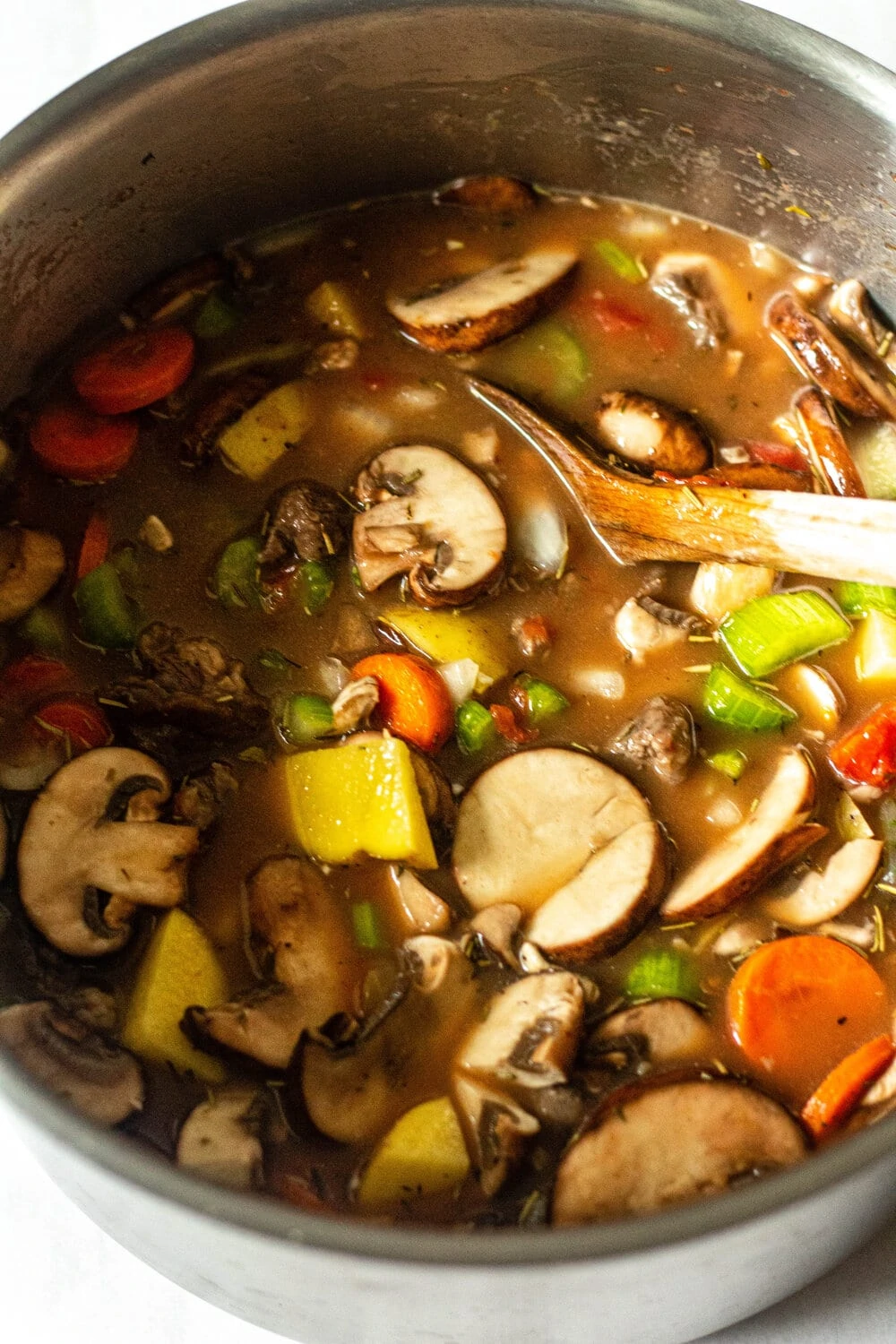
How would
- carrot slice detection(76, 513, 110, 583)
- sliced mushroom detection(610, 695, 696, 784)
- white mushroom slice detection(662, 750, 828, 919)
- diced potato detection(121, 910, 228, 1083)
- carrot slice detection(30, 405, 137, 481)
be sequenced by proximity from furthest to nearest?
carrot slice detection(30, 405, 137, 481), carrot slice detection(76, 513, 110, 583), sliced mushroom detection(610, 695, 696, 784), white mushroom slice detection(662, 750, 828, 919), diced potato detection(121, 910, 228, 1083)

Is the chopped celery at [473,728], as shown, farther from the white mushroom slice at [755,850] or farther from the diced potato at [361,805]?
the white mushroom slice at [755,850]

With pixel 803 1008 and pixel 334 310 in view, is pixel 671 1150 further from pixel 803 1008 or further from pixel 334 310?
pixel 334 310

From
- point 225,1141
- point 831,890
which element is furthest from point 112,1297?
point 831,890

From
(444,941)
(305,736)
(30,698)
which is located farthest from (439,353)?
(444,941)

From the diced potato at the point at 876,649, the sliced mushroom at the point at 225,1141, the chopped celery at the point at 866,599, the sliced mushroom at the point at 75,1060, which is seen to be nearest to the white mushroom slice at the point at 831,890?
the diced potato at the point at 876,649

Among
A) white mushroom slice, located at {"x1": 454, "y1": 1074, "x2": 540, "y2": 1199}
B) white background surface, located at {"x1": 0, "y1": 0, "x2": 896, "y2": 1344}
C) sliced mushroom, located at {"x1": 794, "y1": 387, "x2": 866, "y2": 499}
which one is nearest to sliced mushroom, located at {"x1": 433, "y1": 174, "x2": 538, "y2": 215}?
sliced mushroom, located at {"x1": 794, "y1": 387, "x2": 866, "y2": 499}

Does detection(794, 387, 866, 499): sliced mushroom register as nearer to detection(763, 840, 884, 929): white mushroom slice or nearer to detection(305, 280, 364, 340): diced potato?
detection(763, 840, 884, 929): white mushroom slice
